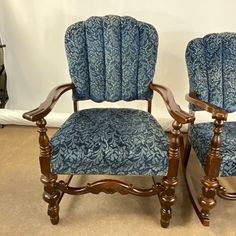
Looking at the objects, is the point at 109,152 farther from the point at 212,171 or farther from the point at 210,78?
the point at 210,78

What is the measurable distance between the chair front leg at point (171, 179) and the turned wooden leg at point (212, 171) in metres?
0.14

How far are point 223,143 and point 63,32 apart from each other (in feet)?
4.79

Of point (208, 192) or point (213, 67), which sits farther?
point (213, 67)

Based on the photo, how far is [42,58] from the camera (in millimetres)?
2285

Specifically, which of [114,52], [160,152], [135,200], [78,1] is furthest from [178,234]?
[78,1]

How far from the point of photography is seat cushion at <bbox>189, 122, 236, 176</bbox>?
1.27m

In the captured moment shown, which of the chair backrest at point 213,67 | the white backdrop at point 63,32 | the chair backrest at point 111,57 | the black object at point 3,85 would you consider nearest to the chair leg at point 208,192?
the chair backrest at point 213,67

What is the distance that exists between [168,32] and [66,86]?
936mm

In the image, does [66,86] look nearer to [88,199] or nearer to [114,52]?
[114,52]

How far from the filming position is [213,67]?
1614mm

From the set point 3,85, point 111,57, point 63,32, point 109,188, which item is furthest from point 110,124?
point 3,85

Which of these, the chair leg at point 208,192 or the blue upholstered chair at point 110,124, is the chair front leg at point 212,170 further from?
the blue upholstered chair at point 110,124

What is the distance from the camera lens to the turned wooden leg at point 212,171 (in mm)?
1234

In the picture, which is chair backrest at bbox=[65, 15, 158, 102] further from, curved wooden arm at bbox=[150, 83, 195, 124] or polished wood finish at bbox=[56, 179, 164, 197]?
polished wood finish at bbox=[56, 179, 164, 197]
